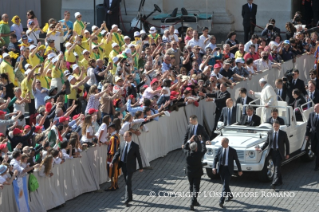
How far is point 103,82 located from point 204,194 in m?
4.82

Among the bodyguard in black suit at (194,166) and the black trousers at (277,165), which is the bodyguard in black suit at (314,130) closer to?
the black trousers at (277,165)

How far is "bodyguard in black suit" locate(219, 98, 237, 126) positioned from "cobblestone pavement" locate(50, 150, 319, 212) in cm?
169

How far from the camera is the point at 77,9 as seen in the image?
3284 centimetres

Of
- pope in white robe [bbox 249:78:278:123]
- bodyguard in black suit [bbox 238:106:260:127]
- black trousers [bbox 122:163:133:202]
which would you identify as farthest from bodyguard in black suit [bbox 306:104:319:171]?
black trousers [bbox 122:163:133:202]

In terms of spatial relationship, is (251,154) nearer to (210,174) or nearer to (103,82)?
(210,174)

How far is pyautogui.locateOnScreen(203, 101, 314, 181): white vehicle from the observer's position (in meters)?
16.6

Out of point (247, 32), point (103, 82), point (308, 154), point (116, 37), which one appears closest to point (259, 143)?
point (308, 154)

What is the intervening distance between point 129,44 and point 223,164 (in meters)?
7.72

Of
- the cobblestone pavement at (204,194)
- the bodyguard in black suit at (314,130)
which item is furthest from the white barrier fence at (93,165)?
the bodyguard in black suit at (314,130)

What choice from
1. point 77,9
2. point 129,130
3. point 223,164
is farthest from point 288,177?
point 77,9

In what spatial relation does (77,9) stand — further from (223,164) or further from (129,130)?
(223,164)

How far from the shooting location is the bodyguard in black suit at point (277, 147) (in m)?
16.6

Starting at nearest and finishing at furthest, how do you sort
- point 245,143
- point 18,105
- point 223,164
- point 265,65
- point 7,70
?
1. point 223,164
2. point 245,143
3. point 18,105
4. point 7,70
5. point 265,65

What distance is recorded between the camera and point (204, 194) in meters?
16.3
